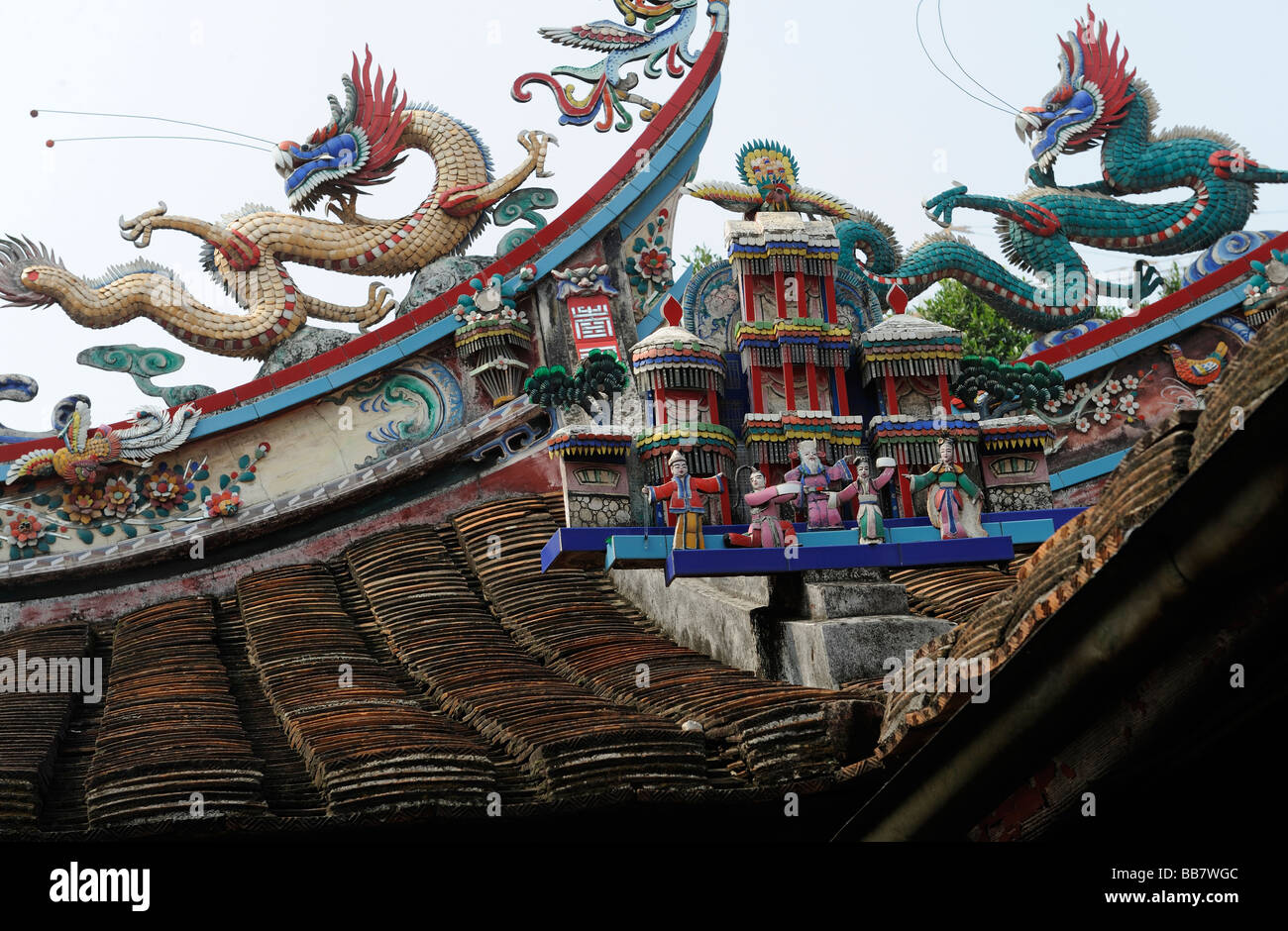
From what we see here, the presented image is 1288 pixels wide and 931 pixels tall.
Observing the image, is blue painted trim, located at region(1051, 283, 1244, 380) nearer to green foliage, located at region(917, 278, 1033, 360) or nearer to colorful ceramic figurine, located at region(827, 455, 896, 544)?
colorful ceramic figurine, located at region(827, 455, 896, 544)

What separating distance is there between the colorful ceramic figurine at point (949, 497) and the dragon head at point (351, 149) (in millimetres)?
5887

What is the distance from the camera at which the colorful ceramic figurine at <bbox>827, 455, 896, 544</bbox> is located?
8.43m

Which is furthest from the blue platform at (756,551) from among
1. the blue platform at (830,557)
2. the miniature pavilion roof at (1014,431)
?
the miniature pavilion roof at (1014,431)

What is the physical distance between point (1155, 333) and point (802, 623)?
5661 mm

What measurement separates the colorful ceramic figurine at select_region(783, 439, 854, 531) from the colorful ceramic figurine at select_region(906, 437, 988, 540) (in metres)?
0.50

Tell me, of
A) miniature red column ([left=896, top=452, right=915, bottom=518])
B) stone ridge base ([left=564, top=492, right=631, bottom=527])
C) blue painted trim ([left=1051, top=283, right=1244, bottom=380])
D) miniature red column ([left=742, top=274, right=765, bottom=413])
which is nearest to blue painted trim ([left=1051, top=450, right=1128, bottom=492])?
blue painted trim ([left=1051, top=283, right=1244, bottom=380])

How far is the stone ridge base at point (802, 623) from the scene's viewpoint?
26.2ft

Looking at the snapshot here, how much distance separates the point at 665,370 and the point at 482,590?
1.93m

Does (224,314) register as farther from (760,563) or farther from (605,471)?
(760,563)

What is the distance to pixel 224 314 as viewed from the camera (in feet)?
38.4

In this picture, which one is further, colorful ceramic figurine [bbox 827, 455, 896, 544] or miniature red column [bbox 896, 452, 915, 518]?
miniature red column [bbox 896, 452, 915, 518]
